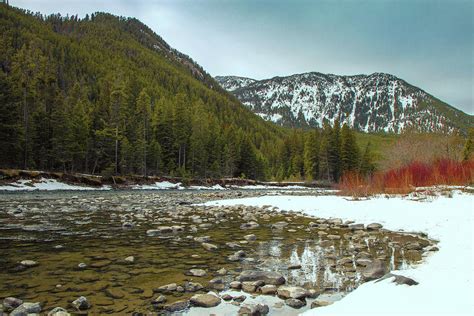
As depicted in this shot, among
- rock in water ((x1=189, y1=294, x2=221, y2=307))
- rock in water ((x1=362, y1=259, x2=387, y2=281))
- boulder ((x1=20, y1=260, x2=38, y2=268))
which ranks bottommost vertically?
boulder ((x1=20, y1=260, x2=38, y2=268))

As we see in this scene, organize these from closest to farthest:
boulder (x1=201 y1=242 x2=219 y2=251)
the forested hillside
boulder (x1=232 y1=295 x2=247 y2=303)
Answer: boulder (x1=232 y1=295 x2=247 y2=303)
boulder (x1=201 y1=242 x2=219 y2=251)
the forested hillside

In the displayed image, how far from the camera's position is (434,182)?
17438 millimetres

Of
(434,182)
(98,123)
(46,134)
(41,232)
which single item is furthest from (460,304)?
(98,123)

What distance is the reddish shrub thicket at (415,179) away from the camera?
17.2 metres

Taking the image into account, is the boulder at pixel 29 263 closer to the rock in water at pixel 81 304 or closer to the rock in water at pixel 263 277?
the rock in water at pixel 81 304

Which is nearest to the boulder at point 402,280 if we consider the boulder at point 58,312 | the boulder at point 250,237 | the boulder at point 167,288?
the boulder at point 167,288

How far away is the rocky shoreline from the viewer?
387 cm

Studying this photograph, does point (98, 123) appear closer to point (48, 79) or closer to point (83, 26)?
point (48, 79)

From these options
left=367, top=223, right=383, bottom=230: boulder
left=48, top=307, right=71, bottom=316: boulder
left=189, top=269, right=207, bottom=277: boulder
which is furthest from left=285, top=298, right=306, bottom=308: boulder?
left=367, top=223, right=383, bottom=230: boulder

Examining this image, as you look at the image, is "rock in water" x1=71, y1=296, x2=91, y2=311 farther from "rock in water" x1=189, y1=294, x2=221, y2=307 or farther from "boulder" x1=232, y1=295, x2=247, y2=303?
"boulder" x1=232, y1=295, x2=247, y2=303

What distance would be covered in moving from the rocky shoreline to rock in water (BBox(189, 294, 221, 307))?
12mm

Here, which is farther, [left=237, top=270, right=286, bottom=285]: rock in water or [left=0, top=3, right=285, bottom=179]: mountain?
[left=0, top=3, right=285, bottom=179]: mountain

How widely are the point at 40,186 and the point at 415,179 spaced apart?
3095 cm

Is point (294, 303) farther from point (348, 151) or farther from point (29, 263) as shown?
point (348, 151)
